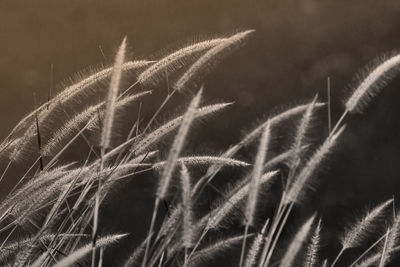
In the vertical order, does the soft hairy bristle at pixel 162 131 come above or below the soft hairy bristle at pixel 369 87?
below

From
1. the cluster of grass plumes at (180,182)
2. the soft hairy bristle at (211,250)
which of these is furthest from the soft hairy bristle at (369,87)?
the soft hairy bristle at (211,250)

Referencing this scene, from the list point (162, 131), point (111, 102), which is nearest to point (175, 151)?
point (111, 102)

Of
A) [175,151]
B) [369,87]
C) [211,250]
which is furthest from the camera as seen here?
[211,250]

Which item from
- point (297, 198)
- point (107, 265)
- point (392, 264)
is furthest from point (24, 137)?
point (392, 264)

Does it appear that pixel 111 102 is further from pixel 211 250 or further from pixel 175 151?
pixel 211 250

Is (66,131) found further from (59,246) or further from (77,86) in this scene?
(59,246)

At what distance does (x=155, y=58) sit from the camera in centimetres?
132

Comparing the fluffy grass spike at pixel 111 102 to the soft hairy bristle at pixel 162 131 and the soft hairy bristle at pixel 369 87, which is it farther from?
the soft hairy bristle at pixel 369 87

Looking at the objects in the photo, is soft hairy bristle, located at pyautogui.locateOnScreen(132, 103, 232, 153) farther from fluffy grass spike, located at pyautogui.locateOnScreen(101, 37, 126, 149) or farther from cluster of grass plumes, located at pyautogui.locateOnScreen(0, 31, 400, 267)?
fluffy grass spike, located at pyautogui.locateOnScreen(101, 37, 126, 149)

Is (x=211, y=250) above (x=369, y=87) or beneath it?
beneath

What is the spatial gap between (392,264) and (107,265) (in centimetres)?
70

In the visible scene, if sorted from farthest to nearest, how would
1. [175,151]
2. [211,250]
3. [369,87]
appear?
[211,250] < [369,87] < [175,151]

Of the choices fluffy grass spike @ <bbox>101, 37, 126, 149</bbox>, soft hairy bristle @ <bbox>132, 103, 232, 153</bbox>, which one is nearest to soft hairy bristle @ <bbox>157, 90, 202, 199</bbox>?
fluffy grass spike @ <bbox>101, 37, 126, 149</bbox>

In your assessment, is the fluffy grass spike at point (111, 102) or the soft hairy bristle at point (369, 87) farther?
the soft hairy bristle at point (369, 87)
